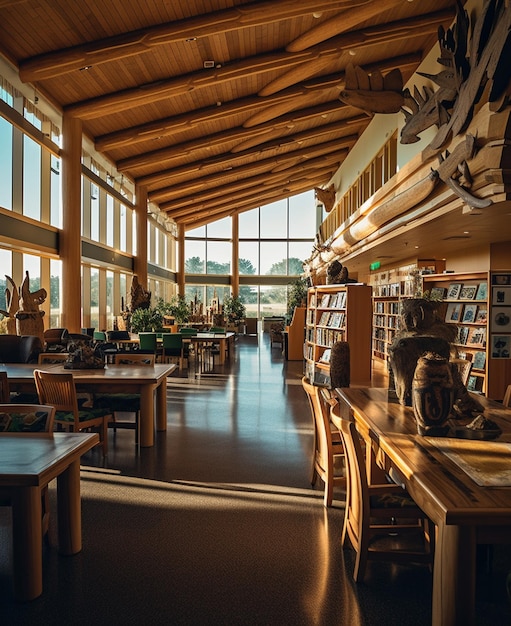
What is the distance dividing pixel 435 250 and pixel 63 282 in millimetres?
7482

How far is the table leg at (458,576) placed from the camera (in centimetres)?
187

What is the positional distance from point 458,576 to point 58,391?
3.77m

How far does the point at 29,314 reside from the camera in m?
8.43

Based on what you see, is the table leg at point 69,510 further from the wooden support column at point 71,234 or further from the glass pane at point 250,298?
the glass pane at point 250,298

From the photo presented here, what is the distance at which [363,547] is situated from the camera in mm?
2799

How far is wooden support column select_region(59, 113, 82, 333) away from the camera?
36.8 feet

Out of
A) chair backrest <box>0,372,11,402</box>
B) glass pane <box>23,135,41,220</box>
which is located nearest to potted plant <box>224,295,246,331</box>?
glass pane <box>23,135,41,220</box>

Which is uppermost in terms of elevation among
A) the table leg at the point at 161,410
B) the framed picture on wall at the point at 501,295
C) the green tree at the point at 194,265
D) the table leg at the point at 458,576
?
the green tree at the point at 194,265

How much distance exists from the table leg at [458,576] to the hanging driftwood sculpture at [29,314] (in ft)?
25.0

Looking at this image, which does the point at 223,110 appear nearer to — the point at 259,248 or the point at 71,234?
the point at 71,234

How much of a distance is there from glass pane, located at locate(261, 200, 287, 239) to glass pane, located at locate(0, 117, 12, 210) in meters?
18.3

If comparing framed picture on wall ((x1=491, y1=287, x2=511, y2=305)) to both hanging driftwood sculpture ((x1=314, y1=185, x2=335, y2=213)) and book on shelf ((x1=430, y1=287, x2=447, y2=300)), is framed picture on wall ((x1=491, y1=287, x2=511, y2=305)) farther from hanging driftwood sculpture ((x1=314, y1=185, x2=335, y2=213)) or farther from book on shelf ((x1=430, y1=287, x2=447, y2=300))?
hanging driftwood sculpture ((x1=314, y1=185, x2=335, y2=213))

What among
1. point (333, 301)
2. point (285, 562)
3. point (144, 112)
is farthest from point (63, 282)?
point (285, 562)

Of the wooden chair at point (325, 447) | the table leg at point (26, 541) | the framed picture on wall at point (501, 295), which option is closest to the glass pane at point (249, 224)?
the framed picture on wall at point (501, 295)
